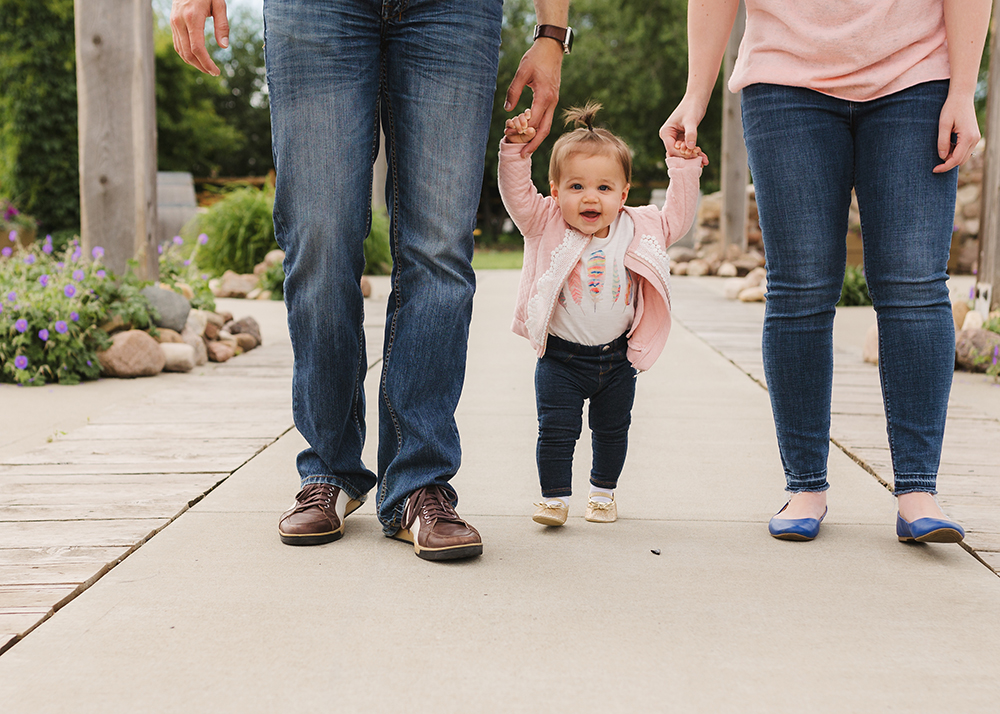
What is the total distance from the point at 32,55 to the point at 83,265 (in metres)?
12.7

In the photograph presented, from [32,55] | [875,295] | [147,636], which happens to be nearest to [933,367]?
[875,295]

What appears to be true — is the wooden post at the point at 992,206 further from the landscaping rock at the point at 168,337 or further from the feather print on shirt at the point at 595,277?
the landscaping rock at the point at 168,337

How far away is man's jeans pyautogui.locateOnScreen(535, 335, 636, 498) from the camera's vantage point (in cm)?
215

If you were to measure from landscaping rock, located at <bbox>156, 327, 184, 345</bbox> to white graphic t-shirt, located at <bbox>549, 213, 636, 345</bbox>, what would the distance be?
2.84 m

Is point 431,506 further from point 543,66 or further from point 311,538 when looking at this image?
point 543,66

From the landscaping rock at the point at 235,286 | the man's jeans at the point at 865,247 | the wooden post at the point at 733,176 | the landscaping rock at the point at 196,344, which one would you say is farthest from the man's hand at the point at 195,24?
the wooden post at the point at 733,176

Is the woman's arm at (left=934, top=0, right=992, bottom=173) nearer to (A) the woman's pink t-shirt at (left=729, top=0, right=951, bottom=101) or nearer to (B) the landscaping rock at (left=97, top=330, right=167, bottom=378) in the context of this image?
(A) the woman's pink t-shirt at (left=729, top=0, right=951, bottom=101)

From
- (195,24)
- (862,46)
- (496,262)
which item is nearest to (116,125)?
(195,24)

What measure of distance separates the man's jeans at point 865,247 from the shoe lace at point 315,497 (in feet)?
3.35

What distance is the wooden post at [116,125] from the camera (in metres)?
4.49

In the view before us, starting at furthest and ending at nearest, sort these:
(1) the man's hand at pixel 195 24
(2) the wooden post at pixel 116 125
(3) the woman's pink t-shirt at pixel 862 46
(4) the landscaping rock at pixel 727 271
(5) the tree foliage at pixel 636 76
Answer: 1. (5) the tree foliage at pixel 636 76
2. (4) the landscaping rock at pixel 727 271
3. (2) the wooden post at pixel 116 125
4. (3) the woman's pink t-shirt at pixel 862 46
5. (1) the man's hand at pixel 195 24

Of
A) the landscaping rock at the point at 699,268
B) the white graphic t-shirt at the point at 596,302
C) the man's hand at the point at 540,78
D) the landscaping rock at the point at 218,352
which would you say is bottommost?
the landscaping rock at the point at 699,268

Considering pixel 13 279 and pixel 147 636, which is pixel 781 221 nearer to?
pixel 147 636

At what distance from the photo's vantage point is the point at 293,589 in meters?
1.75
